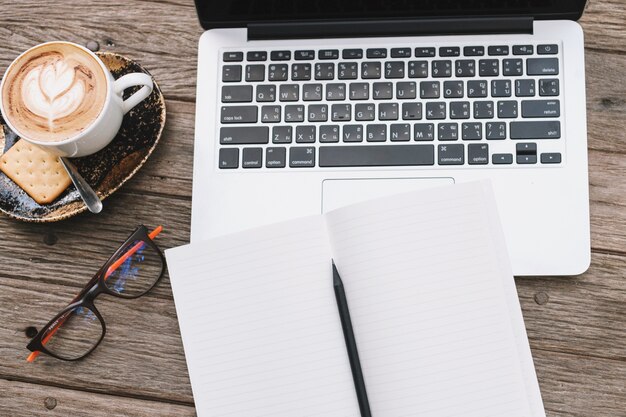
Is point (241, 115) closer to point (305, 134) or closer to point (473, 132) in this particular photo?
point (305, 134)

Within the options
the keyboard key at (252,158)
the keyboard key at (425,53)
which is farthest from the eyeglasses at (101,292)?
the keyboard key at (425,53)

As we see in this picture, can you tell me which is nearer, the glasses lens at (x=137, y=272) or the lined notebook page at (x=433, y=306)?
the lined notebook page at (x=433, y=306)

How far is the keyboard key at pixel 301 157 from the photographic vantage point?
2.19 ft

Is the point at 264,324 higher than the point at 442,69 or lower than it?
lower

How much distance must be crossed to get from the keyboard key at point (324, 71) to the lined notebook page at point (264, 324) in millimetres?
159

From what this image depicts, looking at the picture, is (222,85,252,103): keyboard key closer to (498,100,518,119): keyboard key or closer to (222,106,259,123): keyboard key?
(222,106,259,123): keyboard key

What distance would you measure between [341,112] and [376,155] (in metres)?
0.06

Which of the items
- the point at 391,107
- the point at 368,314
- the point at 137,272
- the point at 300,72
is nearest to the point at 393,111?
the point at 391,107

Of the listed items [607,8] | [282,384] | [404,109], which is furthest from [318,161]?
[607,8]

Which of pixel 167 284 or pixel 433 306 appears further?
pixel 167 284

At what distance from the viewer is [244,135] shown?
676mm

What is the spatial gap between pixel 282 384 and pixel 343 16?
0.37 m

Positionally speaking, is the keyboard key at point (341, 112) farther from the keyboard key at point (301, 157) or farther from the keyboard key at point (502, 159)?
the keyboard key at point (502, 159)

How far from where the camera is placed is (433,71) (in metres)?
0.68
